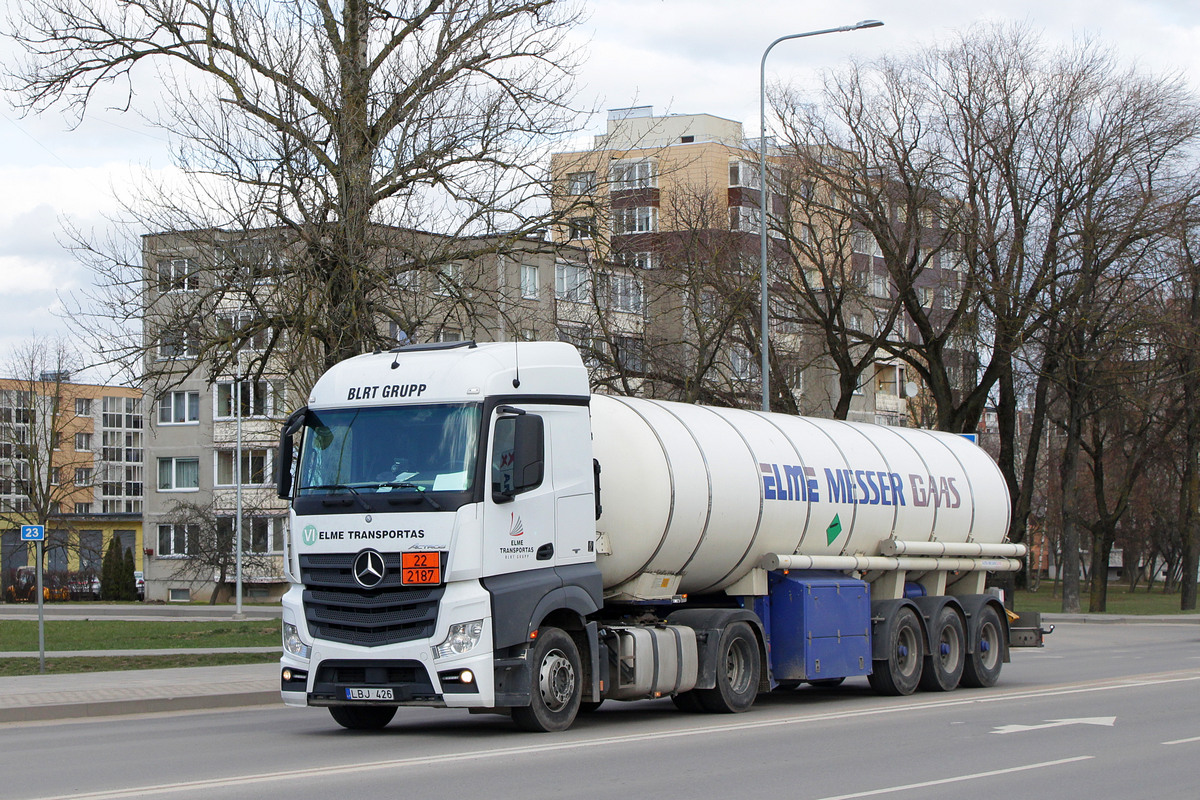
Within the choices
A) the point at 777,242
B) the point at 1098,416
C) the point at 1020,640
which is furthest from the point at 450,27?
the point at 1098,416

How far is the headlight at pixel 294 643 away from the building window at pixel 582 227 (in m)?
11.8

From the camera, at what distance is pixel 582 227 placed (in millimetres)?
23984

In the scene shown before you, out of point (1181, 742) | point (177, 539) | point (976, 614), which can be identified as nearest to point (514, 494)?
point (1181, 742)

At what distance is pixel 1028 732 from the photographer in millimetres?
13469

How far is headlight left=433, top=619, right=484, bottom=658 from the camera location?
41.5ft

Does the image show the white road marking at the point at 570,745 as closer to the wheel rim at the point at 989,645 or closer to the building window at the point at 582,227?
the wheel rim at the point at 989,645

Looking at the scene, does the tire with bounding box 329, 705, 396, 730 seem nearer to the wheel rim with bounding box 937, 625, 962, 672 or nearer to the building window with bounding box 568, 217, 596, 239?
the wheel rim with bounding box 937, 625, 962, 672

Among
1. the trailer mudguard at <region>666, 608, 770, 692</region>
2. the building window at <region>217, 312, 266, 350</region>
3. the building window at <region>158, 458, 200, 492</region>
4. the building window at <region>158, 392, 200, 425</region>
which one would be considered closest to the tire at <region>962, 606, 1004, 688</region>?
the trailer mudguard at <region>666, 608, 770, 692</region>

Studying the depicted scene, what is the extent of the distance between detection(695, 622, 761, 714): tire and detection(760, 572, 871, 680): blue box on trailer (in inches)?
20.8

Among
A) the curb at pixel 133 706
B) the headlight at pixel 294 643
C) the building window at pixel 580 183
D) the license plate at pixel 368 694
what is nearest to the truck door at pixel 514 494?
the license plate at pixel 368 694

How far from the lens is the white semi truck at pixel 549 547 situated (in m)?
12.8

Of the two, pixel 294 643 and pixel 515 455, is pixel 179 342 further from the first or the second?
pixel 515 455

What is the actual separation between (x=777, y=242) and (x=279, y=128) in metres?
20.0

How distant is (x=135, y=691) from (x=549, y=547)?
749 cm
